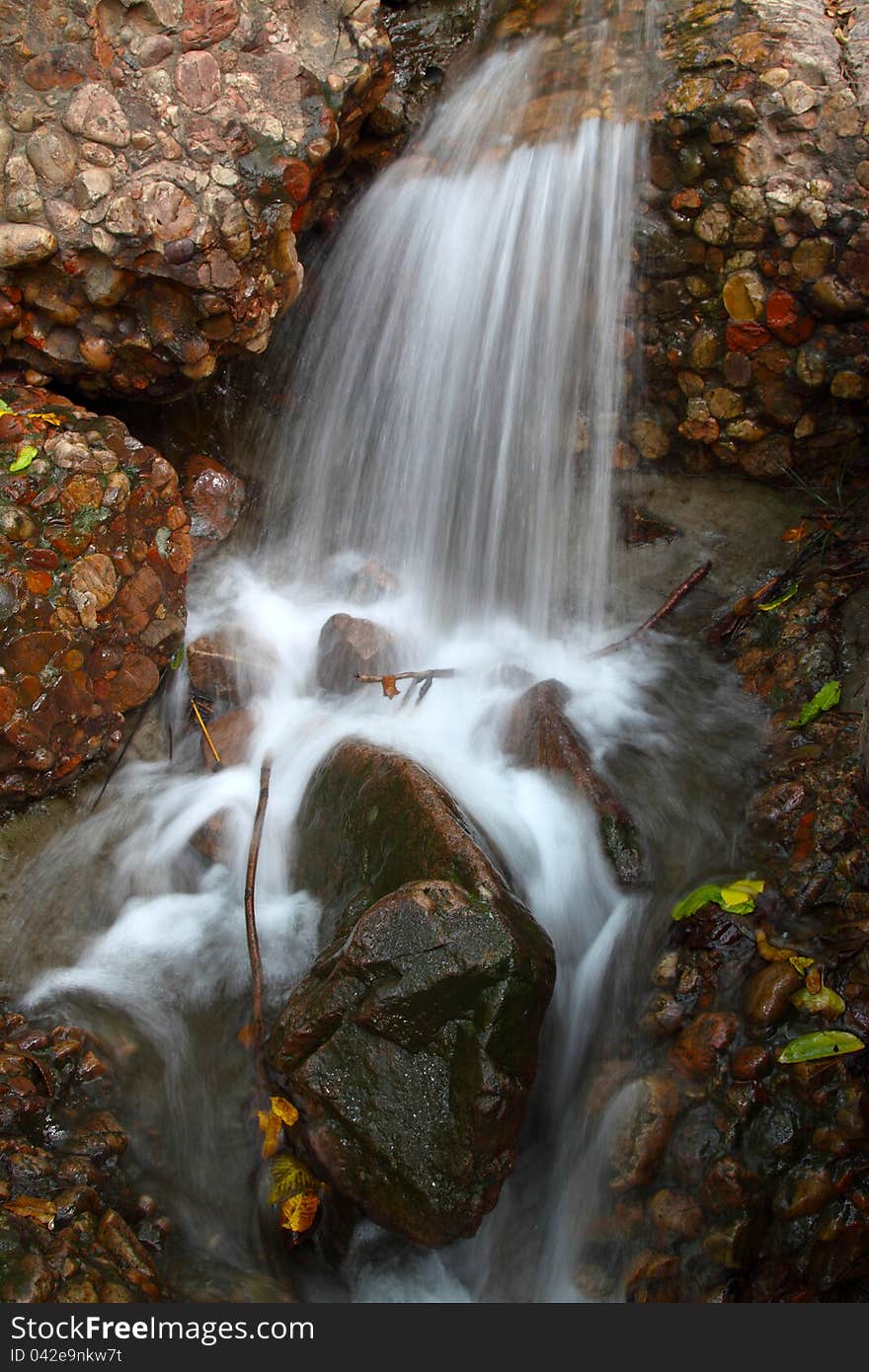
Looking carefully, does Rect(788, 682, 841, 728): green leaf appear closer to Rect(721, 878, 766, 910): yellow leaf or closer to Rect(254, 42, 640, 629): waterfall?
Rect(721, 878, 766, 910): yellow leaf

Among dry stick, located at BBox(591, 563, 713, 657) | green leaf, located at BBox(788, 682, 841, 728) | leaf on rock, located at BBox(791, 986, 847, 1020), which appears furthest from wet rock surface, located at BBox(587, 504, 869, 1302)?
dry stick, located at BBox(591, 563, 713, 657)

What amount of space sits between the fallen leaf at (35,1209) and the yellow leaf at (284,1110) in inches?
28.7

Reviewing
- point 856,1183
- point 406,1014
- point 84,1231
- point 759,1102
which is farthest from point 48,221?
point 856,1183

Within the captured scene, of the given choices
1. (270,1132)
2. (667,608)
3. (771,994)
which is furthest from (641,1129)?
(667,608)

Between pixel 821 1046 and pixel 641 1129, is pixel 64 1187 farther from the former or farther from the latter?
pixel 821 1046

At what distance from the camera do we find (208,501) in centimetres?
541

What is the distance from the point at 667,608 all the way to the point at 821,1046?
2.50 meters

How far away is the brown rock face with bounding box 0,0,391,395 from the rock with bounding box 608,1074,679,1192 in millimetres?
3618

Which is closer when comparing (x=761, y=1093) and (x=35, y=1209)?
(x=35, y=1209)

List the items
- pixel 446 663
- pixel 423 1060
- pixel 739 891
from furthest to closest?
pixel 446 663 < pixel 739 891 < pixel 423 1060

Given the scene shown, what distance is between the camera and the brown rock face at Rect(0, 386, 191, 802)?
13.3ft

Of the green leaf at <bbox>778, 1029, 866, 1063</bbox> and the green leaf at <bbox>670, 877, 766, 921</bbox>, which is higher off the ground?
the green leaf at <bbox>670, 877, 766, 921</bbox>

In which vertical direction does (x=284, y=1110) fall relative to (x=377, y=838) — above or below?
below

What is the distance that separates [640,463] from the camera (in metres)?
5.30
